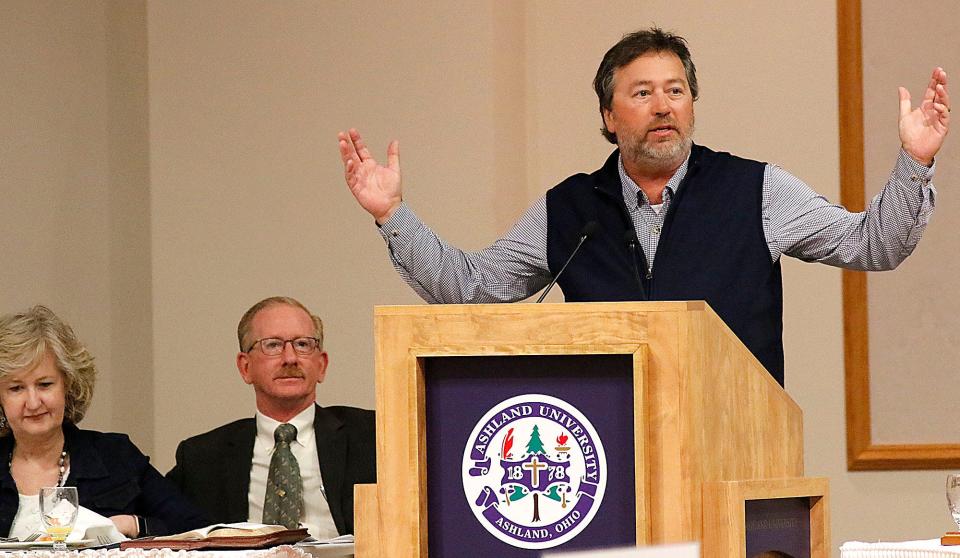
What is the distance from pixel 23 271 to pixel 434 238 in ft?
7.77

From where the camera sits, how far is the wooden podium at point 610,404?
1.96m

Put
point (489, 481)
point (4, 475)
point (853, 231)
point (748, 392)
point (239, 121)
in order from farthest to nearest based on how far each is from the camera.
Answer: point (239, 121), point (4, 475), point (853, 231), point (748, 392), point (489, 481)

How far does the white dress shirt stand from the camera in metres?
3.64

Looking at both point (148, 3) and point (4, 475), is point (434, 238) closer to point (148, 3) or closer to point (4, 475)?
point (4, 475)

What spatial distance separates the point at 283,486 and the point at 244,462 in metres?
0.21

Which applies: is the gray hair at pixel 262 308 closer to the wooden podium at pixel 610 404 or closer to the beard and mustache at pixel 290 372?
the beard and mustache at pixel 290 372

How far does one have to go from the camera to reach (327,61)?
5.04 meters

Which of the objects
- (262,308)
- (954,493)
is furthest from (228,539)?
(262,308)

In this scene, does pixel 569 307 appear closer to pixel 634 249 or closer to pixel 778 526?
pixel 778 526

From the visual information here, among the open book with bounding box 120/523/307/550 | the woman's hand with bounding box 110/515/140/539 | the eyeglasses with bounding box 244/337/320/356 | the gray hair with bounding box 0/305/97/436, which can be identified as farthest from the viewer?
the eyeglasses with bounding box 244/337/320/356

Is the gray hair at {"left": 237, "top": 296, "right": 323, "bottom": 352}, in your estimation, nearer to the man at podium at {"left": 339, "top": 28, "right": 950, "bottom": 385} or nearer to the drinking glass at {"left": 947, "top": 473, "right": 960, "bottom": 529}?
the man at podium at {"left": 339, "top": 28, "right": 950, "bottom": 385}

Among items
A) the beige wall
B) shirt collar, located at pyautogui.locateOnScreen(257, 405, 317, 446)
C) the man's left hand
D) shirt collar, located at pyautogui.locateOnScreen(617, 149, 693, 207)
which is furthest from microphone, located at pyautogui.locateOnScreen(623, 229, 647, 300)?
the beige wall

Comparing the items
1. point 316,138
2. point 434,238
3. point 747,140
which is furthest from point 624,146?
point 316,138

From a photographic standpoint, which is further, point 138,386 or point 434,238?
point 138,386
